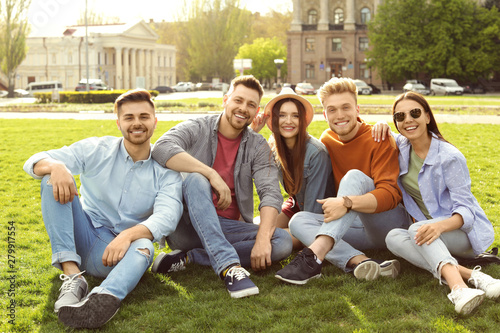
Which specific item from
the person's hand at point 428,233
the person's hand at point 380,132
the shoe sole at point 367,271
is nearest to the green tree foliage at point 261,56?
the person's hand at point 380,132

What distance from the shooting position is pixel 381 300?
375cm

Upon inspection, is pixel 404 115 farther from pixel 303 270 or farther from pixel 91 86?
pixel 91 86

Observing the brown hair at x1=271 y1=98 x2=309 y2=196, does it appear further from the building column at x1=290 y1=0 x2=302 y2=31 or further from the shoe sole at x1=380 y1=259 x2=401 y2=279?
the building column at x1=290 y1=0 x2=302 y2=31

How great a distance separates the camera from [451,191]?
3953 millimetres

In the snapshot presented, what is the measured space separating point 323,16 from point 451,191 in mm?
65414

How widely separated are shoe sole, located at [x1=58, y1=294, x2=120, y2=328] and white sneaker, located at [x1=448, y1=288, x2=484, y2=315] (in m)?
2.13

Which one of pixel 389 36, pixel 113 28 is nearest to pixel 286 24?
pixel 113 28

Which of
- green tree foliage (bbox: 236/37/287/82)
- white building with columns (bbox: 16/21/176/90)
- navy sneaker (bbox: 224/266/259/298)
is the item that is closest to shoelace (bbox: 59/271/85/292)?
navy sneaker (bbox: 224/266/259/298)

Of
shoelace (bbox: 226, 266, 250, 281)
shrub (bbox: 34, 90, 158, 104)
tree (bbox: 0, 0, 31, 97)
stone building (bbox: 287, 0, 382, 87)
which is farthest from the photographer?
stone building (bbox: 287, 0, 382, 87)

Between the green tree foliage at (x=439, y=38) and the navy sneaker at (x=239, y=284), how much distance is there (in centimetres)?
4889

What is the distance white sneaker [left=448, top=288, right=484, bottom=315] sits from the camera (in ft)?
11.2

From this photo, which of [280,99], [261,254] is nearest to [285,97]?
[280,99]

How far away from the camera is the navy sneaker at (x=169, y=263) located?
4.31 meters

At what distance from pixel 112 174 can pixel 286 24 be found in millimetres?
85490
